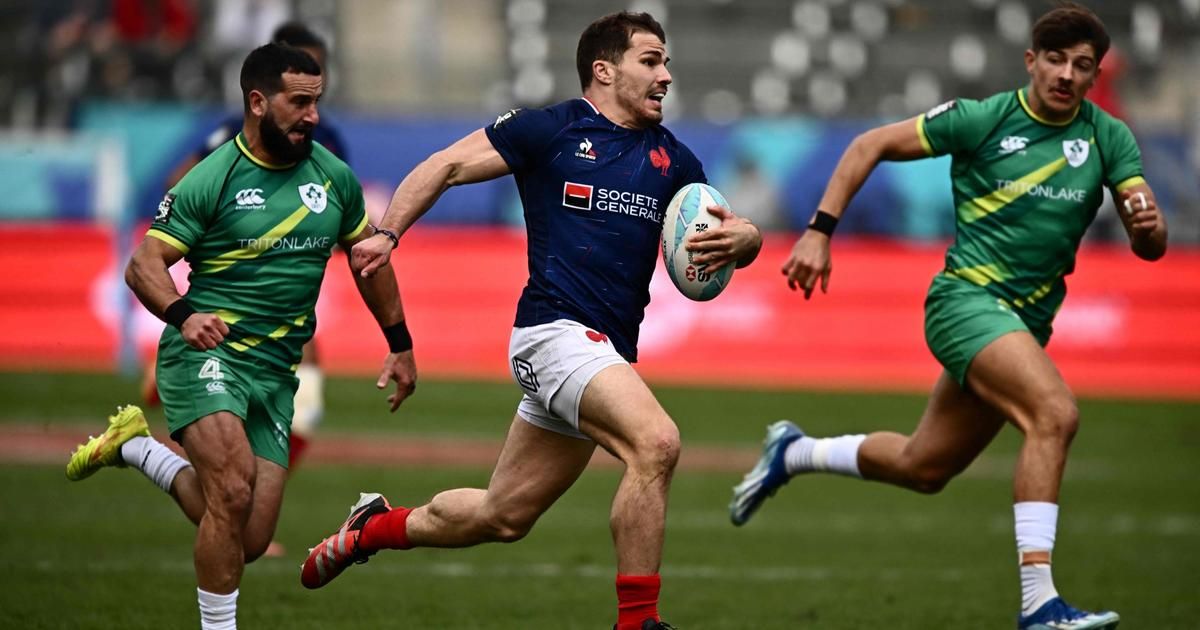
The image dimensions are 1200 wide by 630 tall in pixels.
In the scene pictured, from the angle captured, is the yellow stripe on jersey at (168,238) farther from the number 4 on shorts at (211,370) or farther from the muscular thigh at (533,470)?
the muscular thigh at (533,470)

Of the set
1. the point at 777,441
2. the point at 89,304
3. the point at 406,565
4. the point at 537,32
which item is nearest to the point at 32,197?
the point at 89,304

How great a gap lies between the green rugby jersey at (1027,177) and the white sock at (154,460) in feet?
12.5

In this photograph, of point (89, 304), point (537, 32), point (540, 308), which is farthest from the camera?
point (537, 32)

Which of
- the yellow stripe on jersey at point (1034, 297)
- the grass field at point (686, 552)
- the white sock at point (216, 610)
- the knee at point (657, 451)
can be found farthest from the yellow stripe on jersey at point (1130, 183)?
the white sock at point (216, 610)

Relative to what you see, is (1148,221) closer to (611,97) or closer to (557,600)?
(611,97)

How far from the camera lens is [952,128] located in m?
8.30

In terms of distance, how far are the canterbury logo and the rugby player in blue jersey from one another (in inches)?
25.1

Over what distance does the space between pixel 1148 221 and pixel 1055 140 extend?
615 millimetres

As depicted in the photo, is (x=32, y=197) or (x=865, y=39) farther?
(x=865, y=39)

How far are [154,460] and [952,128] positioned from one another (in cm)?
405

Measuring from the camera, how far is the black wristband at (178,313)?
23.0ft

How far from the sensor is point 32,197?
69.3 feet

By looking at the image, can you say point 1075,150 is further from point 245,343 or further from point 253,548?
point 253,548

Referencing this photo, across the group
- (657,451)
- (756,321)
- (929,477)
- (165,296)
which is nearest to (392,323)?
(165,296)
